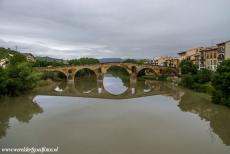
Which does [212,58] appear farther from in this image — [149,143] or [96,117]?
[149,143]

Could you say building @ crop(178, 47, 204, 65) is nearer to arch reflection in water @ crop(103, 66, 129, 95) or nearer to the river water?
arch reflection in water @ crop(103, 66, 129, 95)

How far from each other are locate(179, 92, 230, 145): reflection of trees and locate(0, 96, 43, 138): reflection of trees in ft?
33.7

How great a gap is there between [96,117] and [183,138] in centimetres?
611

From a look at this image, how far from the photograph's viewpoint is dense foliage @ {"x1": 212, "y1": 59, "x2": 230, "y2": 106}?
59.8ft

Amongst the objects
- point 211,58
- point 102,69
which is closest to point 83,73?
point 102,69

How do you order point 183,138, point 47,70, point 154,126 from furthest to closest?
1. point 47,70
2. point 154,126
3. point 183,138

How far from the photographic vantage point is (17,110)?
62.0 ft

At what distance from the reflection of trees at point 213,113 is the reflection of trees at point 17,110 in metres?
10.3

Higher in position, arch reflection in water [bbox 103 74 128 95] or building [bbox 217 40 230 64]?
building [bbox 217 40 230 64]

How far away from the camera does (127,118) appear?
1645cm

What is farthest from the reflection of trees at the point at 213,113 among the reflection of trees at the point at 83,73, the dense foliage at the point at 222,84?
the reflection of trees at the point at 83,73

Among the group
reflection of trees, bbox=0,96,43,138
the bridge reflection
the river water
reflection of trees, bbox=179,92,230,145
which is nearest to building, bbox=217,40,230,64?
the bridge reflection

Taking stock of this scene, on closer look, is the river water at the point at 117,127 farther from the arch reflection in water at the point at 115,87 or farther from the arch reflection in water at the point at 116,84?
the arch reflection in water at the point at 116,84

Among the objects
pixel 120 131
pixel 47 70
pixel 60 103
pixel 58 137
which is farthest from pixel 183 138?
pixel 47 70
